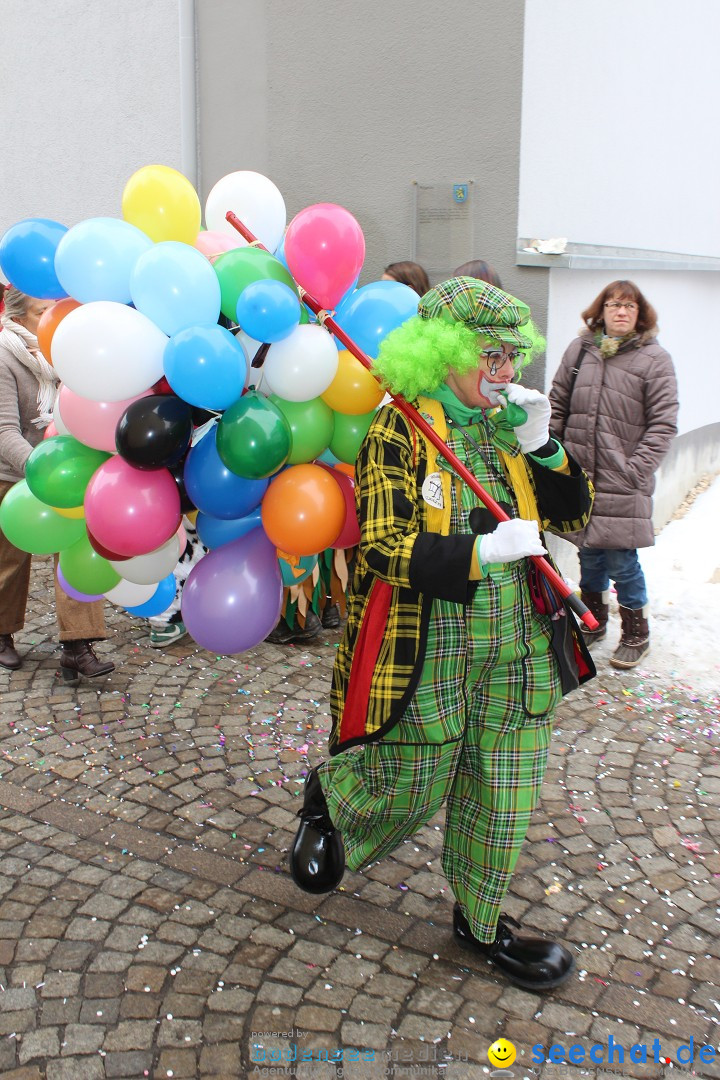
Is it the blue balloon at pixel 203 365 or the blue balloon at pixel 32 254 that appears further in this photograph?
the blue balloon at pixel 32 254

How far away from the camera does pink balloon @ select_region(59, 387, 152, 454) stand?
257 cm

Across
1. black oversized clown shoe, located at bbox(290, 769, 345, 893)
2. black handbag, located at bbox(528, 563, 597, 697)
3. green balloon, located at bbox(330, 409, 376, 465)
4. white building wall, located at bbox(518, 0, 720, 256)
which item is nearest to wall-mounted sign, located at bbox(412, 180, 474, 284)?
white building wall, located at bbox(518, 0, 720, 256)

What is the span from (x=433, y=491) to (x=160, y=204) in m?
1.15

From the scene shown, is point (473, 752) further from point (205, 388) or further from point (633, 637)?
point (633, 637)

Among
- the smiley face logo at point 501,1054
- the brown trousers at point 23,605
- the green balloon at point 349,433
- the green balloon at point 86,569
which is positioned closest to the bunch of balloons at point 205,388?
the green balloon at point 349,433

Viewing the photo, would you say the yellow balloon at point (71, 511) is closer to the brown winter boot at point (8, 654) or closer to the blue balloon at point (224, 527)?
the blue balloon at point (224, 527)

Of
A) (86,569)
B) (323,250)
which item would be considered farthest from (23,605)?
(323,250)

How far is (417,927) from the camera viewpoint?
2947 mm

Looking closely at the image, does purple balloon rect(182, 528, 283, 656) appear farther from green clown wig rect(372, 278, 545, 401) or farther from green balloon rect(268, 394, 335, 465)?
green clown wig rect(372, 278, 545, 401)

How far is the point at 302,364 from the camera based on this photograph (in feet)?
8.39

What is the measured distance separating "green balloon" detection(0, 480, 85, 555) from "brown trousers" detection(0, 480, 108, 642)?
5.24 feet

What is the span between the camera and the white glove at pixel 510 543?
7.22ft

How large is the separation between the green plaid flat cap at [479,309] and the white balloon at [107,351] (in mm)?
745

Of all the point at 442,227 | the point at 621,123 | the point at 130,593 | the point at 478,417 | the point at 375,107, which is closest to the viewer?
the point at 478,417
